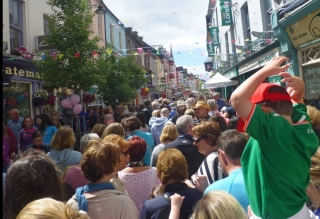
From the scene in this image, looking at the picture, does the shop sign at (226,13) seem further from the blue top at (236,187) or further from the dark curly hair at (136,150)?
the blue top at (236,187)

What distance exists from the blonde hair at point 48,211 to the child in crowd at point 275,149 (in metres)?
1.04

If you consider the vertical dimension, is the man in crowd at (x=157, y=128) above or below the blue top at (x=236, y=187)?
above

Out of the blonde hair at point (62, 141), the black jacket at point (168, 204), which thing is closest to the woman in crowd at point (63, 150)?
the blonde hair at point (62, 141)

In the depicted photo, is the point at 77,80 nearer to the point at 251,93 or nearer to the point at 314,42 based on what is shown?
the point at 314,42

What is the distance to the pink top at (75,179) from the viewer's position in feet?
11.0

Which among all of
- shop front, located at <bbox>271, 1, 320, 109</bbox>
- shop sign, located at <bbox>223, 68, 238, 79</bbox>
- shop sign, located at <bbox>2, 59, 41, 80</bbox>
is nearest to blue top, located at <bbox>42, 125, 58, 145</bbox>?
shop sign, located at <bbox>2, 59, 41, 80</bbox>

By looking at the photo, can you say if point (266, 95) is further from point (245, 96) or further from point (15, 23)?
point (15, 23)

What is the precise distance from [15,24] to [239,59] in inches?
420

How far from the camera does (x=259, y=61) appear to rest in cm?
1234

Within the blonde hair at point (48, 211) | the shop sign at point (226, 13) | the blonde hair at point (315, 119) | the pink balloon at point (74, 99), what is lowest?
the blonde hair at point (48, 211)

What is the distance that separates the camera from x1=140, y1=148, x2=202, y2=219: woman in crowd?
8.13 ft

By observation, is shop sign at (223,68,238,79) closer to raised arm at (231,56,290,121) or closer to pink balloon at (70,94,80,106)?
pink balloon at (70,94,80,106)

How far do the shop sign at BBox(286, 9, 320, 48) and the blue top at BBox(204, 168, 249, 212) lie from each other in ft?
21.2

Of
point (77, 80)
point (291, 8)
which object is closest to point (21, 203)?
point (291, 8)
